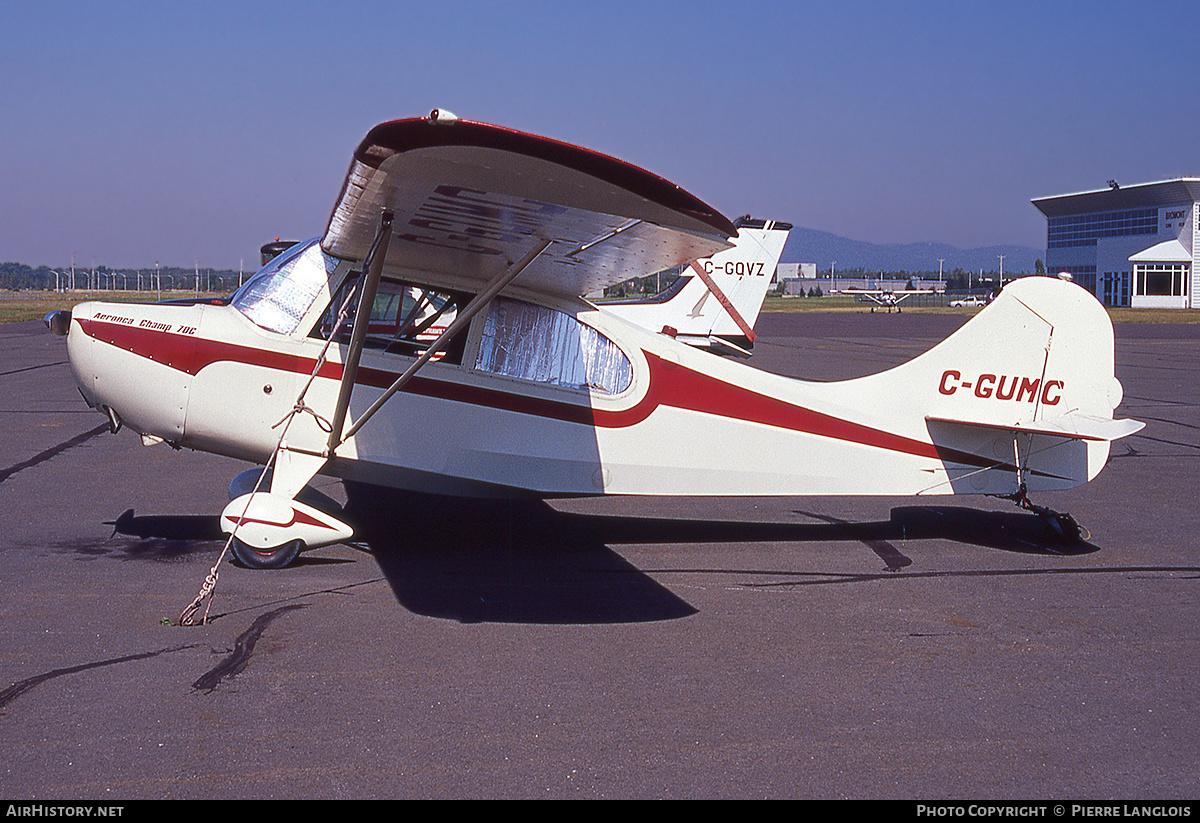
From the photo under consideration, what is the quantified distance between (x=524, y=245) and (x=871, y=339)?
32.9 metres

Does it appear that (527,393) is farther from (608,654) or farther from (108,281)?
(108,281)

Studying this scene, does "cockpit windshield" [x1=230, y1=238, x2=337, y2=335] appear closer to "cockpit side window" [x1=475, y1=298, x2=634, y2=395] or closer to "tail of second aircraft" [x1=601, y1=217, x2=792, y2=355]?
"cockpit side window" [x1=475, y1=298, x2=634, y2=395]

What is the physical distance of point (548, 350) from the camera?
7.02 metres

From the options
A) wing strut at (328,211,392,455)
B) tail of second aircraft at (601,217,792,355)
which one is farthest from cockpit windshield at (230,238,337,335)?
tail of second aircraft at (601,217,792,355)

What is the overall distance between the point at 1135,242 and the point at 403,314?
298 ft

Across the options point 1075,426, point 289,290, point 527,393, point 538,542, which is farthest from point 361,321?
point 1075,426

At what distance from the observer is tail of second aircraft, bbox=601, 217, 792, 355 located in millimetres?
21359

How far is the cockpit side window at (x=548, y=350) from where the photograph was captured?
22.8 ft

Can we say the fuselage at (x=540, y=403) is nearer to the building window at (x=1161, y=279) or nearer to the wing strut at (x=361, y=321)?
the wing strut at (x=361, y=321)

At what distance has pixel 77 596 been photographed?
5855 millimetres

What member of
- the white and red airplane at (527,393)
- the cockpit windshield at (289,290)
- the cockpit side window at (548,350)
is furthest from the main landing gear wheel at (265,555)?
the cockpit side window at (548,350)

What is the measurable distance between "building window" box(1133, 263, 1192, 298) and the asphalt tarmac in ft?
268
